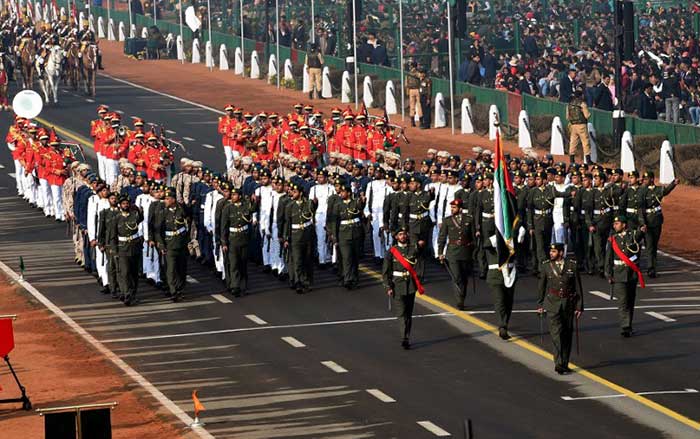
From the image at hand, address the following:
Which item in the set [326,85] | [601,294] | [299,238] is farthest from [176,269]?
[326,85]

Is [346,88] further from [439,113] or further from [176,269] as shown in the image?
[176,269]

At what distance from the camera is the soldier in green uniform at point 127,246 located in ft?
107

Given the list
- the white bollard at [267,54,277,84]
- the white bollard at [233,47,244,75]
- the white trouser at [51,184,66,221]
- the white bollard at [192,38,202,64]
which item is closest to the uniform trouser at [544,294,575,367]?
the white trouser at [51,184,66,221]

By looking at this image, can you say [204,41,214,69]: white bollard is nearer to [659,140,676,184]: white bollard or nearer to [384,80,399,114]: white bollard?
[384,80,399,114]: white bollard

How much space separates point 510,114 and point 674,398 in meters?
30.0

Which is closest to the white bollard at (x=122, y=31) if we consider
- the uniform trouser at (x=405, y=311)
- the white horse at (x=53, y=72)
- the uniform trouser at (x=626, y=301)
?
the white horse at (x=53, y=72)

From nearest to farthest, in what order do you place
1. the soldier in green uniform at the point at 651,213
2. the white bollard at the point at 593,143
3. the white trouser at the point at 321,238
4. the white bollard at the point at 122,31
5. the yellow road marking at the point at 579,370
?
1. the yellow road marking at the point at 579,370
2. the soldier in green uniform at the point at 651,213
3. the white trouser at the point at 321,238
4. the white bollard at the point at 593,143
5. the white bollard at the point at 122,31

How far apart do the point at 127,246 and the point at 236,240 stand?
1854 millimetres

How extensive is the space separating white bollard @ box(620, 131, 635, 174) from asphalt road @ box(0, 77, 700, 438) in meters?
9.84

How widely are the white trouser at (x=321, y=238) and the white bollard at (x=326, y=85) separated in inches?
1090

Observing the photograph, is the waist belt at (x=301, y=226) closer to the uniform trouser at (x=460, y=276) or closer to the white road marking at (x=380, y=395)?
the uniform trouser at (x=460, y=276)

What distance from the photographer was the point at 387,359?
2764 cm

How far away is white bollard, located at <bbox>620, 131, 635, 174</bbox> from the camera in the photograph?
45.9 metres

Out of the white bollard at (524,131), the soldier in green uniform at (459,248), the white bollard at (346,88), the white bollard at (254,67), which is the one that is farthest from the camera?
the white bollard at (254,67)
